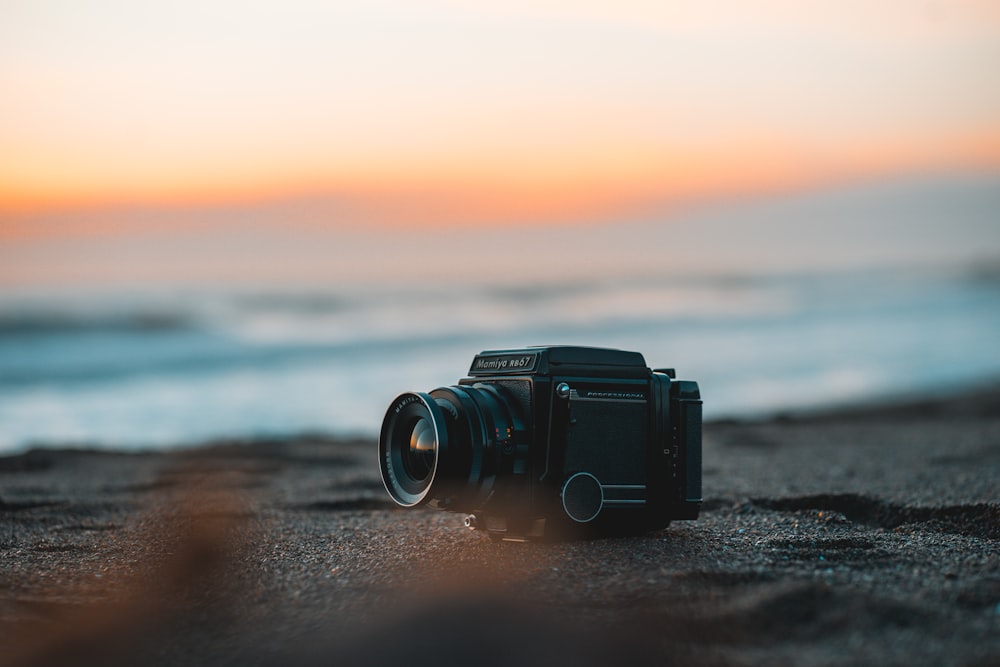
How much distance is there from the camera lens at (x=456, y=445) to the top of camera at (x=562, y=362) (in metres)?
0.13

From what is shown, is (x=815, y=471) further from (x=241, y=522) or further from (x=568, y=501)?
(x=241, y=522)

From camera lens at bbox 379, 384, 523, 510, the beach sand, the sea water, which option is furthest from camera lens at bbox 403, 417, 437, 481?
the sea water

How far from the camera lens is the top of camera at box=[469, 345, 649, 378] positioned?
3.88 m

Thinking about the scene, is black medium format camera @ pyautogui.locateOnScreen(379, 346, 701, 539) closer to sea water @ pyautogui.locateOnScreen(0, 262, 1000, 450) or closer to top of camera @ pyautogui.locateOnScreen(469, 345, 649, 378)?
top of camera @ pyautogui.locateOnScreen(469, 345, 649, 378)

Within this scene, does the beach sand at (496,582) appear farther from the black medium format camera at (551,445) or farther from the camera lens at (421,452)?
the camera lens at (421,452)

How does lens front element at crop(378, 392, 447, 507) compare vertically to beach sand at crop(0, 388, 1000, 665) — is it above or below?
above

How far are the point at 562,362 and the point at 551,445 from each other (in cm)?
31

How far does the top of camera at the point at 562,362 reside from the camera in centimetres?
388

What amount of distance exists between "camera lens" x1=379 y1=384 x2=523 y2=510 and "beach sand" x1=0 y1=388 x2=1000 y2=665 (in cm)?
24

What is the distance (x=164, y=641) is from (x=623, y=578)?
1.39m

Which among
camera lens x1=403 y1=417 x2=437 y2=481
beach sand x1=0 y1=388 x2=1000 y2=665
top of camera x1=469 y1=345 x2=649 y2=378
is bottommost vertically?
beach sand x1=0 y1=388 x2=1000 y2=665

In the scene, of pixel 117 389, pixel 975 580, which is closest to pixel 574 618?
pixel 975 580

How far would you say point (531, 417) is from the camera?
383 centimetres

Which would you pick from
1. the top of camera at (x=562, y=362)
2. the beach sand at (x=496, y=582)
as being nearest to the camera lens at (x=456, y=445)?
the top of camera at (x=562, y=362)
